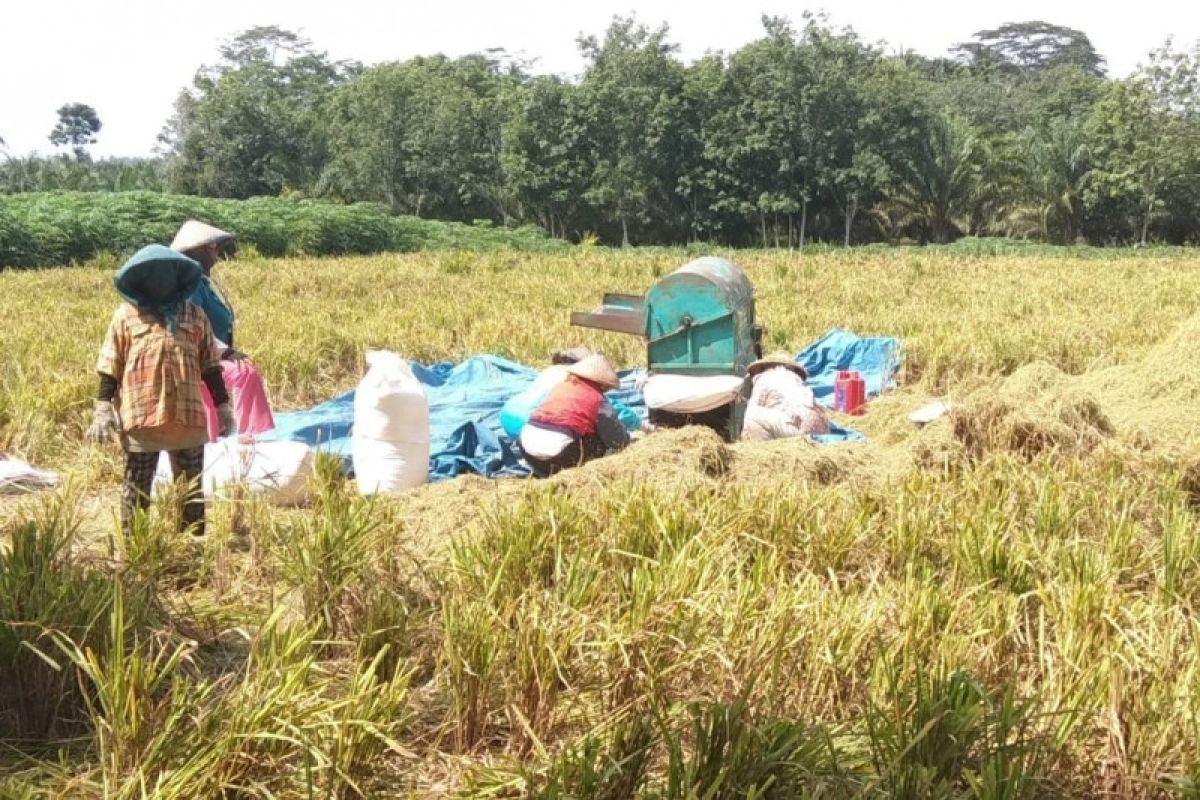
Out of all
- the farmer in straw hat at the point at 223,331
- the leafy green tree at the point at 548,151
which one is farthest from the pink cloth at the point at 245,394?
the leafy green tree at the point at 548,151

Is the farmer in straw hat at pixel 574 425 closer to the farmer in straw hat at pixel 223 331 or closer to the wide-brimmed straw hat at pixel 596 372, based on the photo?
the wide-brimmed straw hat at pixel 596 372

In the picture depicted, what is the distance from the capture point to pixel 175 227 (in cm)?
1894

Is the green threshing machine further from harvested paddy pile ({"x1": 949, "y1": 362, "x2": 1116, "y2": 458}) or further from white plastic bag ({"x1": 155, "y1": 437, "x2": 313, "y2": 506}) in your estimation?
white plastic bag ({"x1": 155, "y1": 437, "x2": 313, "y2": 506})

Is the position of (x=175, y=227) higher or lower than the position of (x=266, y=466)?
higher

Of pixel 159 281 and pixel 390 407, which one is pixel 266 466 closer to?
pixel 390 407

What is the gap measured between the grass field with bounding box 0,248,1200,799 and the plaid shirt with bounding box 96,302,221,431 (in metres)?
0.41

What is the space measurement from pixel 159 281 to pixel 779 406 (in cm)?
336

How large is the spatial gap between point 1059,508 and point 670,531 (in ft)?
4.42

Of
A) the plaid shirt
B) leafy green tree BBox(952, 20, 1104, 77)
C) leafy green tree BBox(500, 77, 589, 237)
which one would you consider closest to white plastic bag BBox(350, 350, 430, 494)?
the plaid shirt

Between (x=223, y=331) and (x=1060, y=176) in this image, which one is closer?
(x=223, y=331)

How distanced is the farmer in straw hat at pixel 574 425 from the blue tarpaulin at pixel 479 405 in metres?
0.43

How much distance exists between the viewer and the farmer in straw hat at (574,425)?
5.14 m

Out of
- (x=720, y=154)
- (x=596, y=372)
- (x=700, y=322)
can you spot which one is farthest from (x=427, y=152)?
(x=596, y=372)

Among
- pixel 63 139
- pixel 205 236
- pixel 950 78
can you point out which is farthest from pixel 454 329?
pixel 63 139
